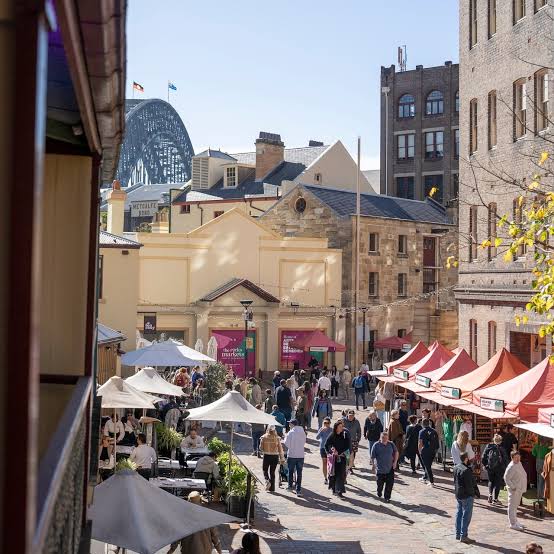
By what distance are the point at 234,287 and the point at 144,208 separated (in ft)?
137

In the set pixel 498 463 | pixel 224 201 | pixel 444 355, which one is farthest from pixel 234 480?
pixel 224 201

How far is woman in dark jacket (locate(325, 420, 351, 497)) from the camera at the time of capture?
65.0 ft

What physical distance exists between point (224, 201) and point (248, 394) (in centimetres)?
3422

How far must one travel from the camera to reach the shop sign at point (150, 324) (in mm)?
44500

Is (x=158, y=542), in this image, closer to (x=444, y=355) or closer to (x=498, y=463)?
(x=498, y=463)

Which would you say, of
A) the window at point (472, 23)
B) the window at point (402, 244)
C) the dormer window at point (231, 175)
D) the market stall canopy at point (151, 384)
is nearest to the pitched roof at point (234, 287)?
the window at point (402, 244)

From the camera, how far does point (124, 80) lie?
195 inches

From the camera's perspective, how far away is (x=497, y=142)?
97.1 feet

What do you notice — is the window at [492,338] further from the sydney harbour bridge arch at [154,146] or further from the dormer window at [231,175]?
the sydney harbour bridge arch at [154,146]

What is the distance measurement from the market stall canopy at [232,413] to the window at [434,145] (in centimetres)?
6019

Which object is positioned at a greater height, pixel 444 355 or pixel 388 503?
pixel 444 355

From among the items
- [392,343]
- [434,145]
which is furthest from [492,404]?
[434,145]

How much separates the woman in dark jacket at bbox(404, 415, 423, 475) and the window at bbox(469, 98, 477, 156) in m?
12.2

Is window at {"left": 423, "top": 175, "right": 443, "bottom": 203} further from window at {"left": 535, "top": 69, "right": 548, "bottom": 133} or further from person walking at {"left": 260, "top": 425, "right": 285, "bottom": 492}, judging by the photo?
person walking at {"left": 260, "top": 425, "right": 285, "bottom": 492}
